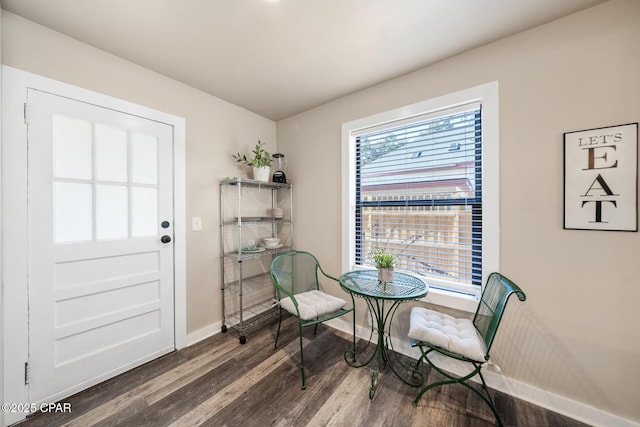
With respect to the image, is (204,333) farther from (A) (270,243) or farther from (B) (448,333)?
(B) (448,333)

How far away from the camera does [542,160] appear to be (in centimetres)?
152

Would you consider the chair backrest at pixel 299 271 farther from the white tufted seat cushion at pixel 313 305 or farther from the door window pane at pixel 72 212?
the door window pane at pixel 72 212

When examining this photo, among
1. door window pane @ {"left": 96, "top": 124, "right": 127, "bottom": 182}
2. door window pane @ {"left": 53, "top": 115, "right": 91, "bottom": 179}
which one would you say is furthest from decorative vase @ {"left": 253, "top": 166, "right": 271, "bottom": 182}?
door window pane @ {"left": 53, "top": 115, "right": 91, "bottom": 179}

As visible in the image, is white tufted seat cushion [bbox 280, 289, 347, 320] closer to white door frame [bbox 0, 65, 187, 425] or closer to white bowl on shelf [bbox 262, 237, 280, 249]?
white bowl on shelf [bbox 262, 237, 280, 249]

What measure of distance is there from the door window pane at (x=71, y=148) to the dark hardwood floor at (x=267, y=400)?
61.9 inches

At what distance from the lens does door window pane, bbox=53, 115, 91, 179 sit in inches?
61.4

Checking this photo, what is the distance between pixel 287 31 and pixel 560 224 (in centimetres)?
220

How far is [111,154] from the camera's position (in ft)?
5.83

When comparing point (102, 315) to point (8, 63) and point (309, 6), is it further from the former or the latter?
point (309, 6)

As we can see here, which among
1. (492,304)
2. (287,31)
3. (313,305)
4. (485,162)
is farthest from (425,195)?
(287,31)

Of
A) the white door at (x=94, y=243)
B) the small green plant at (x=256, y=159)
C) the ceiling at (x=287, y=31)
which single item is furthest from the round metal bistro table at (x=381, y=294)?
the ceiling at (x=287, y=31)

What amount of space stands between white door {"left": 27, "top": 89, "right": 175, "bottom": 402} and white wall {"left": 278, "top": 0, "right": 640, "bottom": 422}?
2660 mm

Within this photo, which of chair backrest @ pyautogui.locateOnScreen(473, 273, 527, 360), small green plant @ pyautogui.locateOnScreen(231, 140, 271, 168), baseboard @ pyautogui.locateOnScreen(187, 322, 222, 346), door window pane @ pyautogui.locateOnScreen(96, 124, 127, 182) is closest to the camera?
chair backrest @ pyautogui.locateOnScreen(473, 273, 527, 360)

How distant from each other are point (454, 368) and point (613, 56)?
2.30 m
